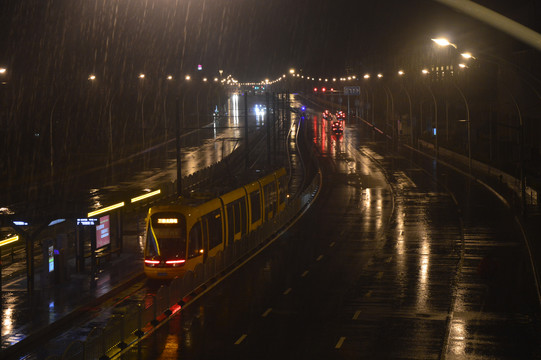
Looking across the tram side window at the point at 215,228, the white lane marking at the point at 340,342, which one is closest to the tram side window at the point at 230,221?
the tram side window at the point at 215,228

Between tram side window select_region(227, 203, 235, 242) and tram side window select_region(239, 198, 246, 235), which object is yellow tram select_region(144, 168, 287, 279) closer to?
tram side window select_region(227, 203, 235, 242)

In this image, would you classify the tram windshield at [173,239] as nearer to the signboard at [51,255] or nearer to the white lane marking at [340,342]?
the signboard at [51,255]

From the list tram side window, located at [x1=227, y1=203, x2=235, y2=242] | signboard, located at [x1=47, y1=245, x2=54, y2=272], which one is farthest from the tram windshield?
tram side window, located at [x1=227, y1=203, x2=235, y2=242]

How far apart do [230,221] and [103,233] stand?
473 cm

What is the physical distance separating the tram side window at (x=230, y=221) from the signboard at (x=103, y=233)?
4407 mm

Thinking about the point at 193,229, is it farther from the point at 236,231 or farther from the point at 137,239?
the point at 137,239

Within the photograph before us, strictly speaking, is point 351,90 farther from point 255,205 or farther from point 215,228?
point 215,228

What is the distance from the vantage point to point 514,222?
3578 centimetres

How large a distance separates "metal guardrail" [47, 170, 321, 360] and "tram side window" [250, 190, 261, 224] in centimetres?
65

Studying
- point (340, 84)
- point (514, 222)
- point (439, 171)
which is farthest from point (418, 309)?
point (340, 84)

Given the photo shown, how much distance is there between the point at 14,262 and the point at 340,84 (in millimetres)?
157113

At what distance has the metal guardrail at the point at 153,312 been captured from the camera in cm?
1447

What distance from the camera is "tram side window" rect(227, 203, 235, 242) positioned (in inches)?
1062

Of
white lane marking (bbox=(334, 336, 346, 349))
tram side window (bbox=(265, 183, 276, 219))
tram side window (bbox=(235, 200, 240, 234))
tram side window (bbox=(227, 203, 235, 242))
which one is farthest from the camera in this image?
tram side window (bbox=(265, 183, 276, 219))
